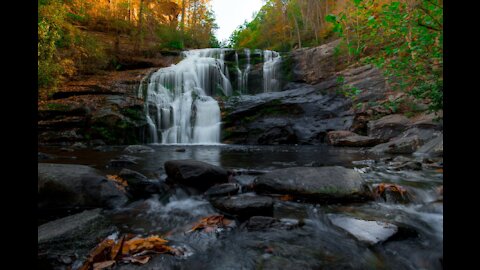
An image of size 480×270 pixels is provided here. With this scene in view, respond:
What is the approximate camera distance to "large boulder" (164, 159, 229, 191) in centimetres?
467

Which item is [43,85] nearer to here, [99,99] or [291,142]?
[99,99]

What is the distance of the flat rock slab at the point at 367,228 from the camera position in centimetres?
282

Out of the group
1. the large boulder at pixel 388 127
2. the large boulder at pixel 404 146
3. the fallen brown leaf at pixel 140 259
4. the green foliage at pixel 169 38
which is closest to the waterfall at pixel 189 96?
the green foliage at pixel 169 38

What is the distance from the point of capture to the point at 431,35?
3420 mm

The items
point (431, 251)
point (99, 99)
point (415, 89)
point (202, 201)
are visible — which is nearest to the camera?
point (431, 251)

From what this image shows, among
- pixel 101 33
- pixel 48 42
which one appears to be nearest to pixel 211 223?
pixel 48 42

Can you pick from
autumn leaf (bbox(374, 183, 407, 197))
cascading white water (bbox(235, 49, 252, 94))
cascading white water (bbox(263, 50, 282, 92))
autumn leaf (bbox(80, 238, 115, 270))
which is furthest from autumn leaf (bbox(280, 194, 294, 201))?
cascading white water (bbox(235, 49, 252, 94))

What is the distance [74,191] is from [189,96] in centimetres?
1355

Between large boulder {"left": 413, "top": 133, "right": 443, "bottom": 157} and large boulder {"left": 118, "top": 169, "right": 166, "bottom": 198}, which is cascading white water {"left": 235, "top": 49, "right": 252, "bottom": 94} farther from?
large boulder {"left": 118, "top": 169, "right": 166, "bottom": 198}

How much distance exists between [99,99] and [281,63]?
13.2m

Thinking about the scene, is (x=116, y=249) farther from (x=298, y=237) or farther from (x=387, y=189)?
(x=387, y=189)

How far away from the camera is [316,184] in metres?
4.25
